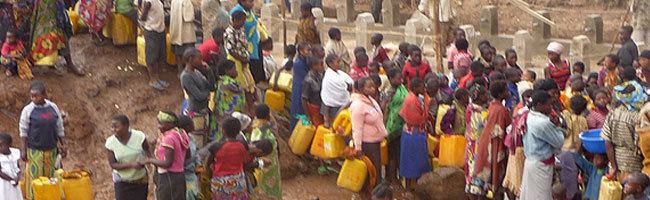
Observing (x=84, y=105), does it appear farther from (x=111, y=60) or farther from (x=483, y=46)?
(x=483, y=46)

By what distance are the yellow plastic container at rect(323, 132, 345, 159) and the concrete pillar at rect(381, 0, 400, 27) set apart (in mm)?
8201

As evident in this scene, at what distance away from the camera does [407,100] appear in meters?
10.7

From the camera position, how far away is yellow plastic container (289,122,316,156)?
38.8 feet

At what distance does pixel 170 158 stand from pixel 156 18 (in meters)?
3.72

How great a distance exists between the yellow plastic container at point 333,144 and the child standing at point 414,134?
26.9 inches

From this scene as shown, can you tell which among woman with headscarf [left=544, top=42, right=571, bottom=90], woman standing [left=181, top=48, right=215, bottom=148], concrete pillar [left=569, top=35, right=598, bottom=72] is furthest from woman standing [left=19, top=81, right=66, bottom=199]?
concrete pillar [left=569, top=35, right=598, bottom=72]

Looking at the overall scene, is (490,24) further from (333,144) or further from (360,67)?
(333,144)

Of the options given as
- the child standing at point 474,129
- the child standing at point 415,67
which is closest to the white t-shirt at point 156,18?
the child standing at point 415,67

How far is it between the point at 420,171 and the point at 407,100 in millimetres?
904

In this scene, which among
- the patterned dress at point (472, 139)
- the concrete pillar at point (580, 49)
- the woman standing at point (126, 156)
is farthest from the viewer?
the concrete pillar at point (580, 49)

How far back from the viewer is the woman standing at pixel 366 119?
34.2ft

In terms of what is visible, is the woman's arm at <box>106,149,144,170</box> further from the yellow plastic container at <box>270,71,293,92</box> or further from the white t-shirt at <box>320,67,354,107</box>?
the yellow plastic container at <box>270,71,293,92</box>

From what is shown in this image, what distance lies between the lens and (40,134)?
1036 centimetres

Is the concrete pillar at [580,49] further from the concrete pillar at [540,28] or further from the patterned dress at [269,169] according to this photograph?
the patterned dress at [269,169]
